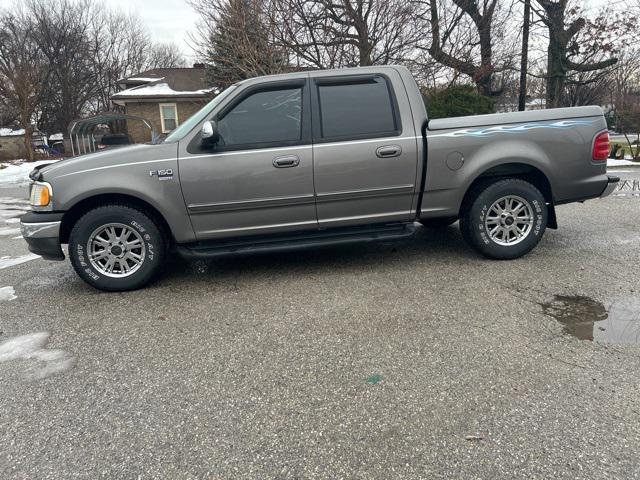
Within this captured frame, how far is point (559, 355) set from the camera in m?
2.99

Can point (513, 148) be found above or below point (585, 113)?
below

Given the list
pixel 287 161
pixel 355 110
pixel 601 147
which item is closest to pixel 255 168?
pixel 287 161

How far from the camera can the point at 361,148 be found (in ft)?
14.4

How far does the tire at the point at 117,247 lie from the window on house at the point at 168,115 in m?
24.8

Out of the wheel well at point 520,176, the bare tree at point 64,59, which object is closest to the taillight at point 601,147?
the wheel well at point 520,176

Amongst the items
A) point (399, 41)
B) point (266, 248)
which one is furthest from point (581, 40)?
point (266, 248)

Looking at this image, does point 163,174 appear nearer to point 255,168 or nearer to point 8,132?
point 255,168

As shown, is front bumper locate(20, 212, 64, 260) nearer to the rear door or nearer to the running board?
the running board

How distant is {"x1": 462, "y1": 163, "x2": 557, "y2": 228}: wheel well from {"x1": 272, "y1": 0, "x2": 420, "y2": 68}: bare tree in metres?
11.1

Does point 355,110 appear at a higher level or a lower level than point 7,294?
higher

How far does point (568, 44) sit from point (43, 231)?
21.3 m

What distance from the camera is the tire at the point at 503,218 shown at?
470 cm

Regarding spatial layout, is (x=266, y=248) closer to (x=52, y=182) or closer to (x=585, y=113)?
(x=52, y=182)

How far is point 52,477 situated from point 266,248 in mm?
2629
